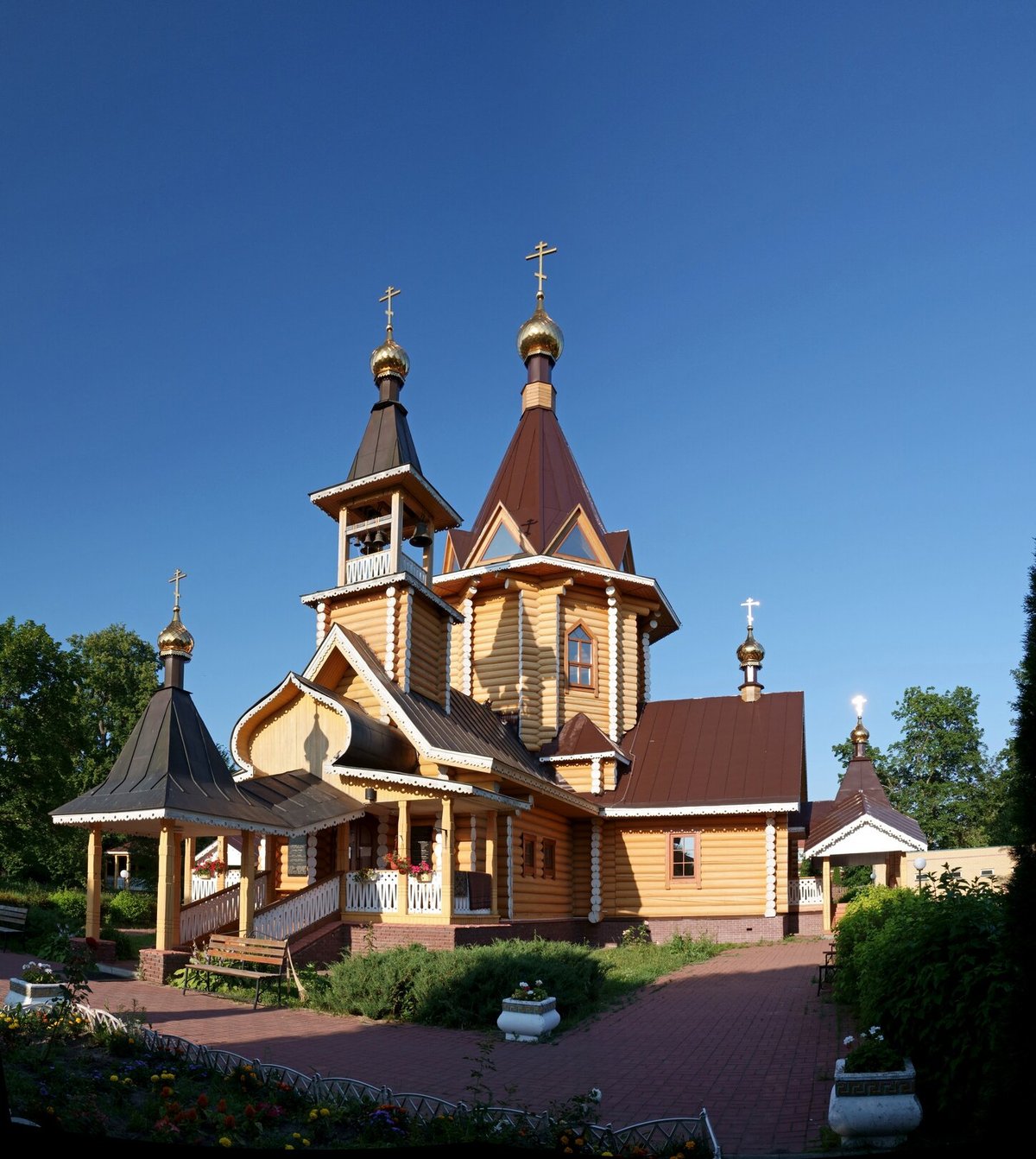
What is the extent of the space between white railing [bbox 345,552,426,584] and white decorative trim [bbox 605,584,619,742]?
7005 millimetres

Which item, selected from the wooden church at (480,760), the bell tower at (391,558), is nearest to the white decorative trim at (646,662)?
the wooden church at (480,760)

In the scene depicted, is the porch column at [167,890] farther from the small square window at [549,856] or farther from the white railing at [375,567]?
the small square window at [549,856]

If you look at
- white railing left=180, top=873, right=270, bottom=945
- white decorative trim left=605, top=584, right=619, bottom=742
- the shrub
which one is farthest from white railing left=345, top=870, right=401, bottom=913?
the shrub

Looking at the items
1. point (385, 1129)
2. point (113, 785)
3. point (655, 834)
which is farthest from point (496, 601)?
point (385, 1129)

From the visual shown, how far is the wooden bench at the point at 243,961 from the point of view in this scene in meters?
13.4

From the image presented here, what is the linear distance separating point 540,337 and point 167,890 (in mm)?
20288

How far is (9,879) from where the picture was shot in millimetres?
31250

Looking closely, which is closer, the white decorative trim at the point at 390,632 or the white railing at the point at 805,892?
the white decorative trim at the point at 390,632

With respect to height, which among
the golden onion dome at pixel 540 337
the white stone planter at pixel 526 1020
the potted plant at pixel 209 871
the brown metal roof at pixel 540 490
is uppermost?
the golden onion dome at pixel 540 337

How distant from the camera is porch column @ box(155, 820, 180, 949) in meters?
14.2

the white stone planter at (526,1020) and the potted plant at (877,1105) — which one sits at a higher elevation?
the potted plant at (877,1105)

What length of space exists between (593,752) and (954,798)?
31059 mm

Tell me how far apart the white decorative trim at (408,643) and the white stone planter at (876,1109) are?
43.4 feet

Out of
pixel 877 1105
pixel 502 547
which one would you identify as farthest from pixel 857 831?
pixel 877 1105
